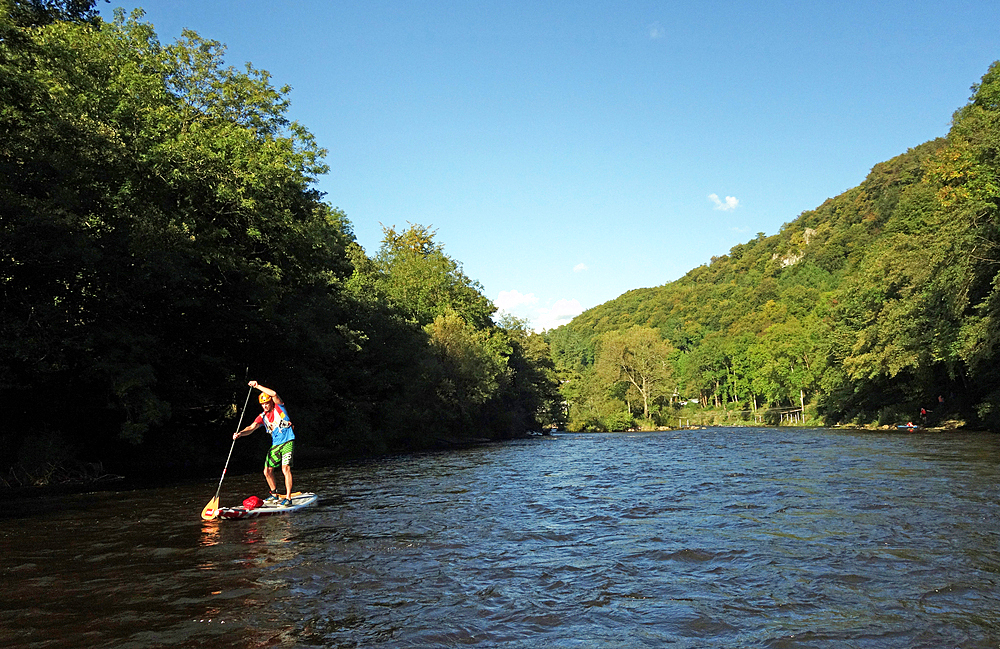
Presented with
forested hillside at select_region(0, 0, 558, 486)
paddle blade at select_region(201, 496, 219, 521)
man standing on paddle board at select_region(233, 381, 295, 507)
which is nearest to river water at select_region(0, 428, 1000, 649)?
paddle blade at select_region(201, 496, 219, 521)

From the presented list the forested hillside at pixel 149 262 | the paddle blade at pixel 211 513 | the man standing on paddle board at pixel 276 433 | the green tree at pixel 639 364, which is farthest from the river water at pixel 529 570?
the green tree at pixel 639 364

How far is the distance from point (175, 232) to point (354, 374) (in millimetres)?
17722

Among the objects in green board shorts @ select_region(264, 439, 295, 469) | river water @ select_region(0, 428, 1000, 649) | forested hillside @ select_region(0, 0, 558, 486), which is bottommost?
river water @ select_region(0, 428, 1000, 649)

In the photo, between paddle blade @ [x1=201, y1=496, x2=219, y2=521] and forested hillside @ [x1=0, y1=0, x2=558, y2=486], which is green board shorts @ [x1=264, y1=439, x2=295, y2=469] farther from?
forested hillside @ [x1=0, y1=0, x2=558, y2=486]

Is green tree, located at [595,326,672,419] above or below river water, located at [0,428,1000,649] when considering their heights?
above

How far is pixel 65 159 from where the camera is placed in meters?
18.0

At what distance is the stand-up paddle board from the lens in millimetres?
12109

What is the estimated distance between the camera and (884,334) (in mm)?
43406

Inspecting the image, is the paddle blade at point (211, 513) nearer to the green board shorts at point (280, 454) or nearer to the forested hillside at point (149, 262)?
the green board shorts at point (280, 454)

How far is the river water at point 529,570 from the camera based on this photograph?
5691 mm

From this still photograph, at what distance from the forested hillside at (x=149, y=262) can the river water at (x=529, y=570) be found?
19.3ft

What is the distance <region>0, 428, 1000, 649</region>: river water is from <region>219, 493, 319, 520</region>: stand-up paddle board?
20cm

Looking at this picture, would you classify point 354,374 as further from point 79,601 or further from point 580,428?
point 580,428

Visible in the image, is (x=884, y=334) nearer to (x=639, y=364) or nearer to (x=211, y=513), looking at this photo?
→ (x=211, y=513)
